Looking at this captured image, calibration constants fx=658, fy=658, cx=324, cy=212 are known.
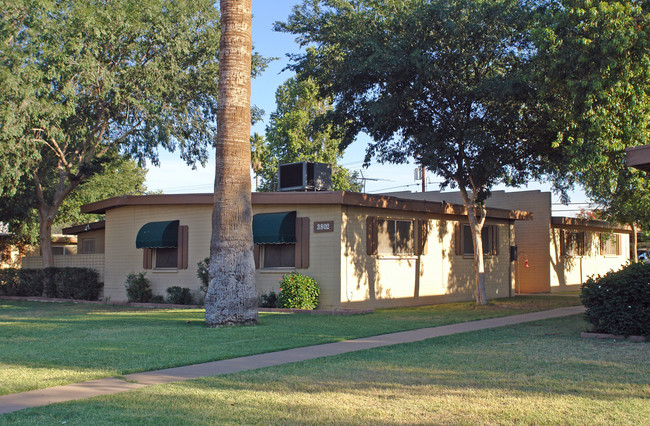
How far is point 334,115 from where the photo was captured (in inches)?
766

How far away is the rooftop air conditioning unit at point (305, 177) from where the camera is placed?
18450mm

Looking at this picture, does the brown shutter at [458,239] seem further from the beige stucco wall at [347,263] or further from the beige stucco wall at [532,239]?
the beige stucco wall at [532,239]

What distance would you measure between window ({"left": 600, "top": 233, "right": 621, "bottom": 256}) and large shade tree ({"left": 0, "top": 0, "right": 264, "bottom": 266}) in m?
18.4

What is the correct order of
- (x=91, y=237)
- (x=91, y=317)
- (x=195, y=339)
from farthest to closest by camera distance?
(x=91, y=237)
(x=91, y=317)
(x=195, y=339)

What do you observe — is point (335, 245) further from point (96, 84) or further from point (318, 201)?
point (96, 84)

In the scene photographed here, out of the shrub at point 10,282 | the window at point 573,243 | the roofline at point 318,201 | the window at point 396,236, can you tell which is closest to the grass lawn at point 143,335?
the window at point 396,236

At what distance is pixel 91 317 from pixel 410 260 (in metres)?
9.17

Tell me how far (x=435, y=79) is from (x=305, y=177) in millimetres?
4411

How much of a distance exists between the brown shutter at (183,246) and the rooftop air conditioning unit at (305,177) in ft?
11.2

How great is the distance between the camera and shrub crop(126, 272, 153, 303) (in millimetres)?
20656

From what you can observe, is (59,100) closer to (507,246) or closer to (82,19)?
(82,19)

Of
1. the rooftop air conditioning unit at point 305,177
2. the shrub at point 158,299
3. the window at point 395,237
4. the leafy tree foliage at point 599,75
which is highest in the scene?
the leafy tree foliage at point 599,75

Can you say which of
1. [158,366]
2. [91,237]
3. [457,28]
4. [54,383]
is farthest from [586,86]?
[91,237]

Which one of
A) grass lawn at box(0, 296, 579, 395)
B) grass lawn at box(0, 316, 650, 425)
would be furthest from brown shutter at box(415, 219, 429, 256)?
grass lawn at box(0, 316, 650, 425)
